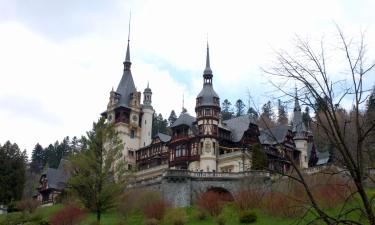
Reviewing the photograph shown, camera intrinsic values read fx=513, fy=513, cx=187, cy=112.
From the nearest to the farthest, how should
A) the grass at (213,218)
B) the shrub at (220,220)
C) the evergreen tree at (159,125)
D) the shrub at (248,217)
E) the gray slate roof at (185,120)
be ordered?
the grass at (213,218), the shrub at (220,220), the shrub at (248,217), the gray slate roof at (185,120), the evergreen tree at (159,125)

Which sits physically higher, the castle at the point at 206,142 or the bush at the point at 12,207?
the castle at the point at 206,142

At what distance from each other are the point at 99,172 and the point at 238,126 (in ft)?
84.1

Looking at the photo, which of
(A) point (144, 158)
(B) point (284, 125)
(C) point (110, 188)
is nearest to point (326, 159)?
(B) point (284, 125)

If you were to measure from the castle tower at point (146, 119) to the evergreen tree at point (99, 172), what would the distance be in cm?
3174

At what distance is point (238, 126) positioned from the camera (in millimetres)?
59812

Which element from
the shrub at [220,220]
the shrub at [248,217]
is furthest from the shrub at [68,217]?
the shrub at [248,217]

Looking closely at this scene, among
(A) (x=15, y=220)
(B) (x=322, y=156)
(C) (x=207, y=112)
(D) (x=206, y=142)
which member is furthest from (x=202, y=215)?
(B) (x=322, y=156)

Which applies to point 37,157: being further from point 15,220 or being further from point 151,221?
point 151,221

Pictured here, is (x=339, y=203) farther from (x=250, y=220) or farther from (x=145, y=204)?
(x=145, y=204)

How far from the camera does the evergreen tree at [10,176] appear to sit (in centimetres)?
5766

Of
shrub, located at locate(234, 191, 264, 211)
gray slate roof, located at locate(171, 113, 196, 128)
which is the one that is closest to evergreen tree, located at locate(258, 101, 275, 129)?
shrub, located at locate(234, 191, 264, 211)

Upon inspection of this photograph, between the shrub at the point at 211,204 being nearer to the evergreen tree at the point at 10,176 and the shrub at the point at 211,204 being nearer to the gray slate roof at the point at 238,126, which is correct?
the gray slate roof at the point at 238,126

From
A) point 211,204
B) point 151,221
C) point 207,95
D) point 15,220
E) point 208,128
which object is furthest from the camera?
point 207,95

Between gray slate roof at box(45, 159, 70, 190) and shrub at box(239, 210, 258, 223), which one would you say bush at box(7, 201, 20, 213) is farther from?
shrub at box(239, 210, 258, 223)
